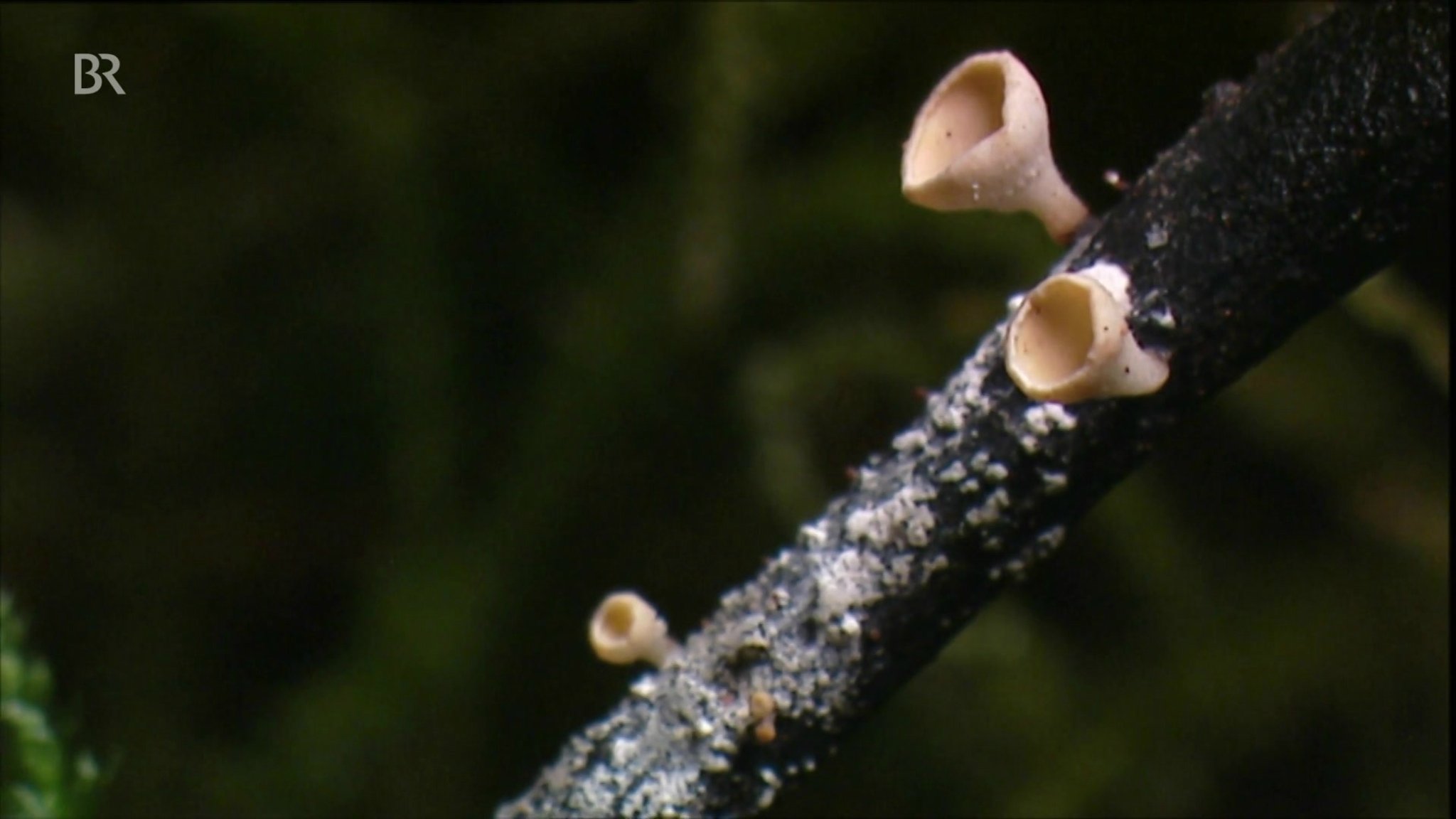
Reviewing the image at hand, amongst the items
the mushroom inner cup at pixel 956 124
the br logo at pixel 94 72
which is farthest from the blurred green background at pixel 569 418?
the mushroom inner cup at pixel 956 124

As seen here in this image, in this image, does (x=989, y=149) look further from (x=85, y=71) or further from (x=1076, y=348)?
(x=85, y=71)

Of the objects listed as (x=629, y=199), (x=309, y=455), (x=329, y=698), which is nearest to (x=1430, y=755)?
(x=629, y=199)

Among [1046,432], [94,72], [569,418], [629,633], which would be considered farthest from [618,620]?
[94,72]

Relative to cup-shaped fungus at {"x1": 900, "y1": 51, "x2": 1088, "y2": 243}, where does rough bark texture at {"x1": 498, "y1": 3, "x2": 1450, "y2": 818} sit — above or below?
below

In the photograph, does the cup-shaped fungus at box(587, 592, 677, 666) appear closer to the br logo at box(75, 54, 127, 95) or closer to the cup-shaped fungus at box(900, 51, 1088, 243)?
the cup-shaped fungus at box(900, 51, 1088, 243)


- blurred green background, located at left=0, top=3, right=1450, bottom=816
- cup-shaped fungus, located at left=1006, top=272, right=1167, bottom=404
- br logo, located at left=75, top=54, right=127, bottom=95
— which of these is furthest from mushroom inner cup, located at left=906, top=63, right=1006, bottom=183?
br logo, located at left=75, top=54, right=127, bottom=95

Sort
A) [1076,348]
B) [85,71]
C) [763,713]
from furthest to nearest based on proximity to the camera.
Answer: [85,71] → [763,713] → [1076,348]

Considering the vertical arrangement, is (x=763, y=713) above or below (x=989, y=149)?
below
